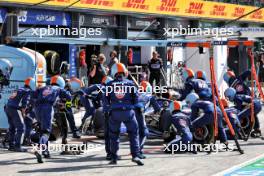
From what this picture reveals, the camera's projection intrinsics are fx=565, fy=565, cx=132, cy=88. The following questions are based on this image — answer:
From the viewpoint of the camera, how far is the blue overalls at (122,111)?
10.6 metres

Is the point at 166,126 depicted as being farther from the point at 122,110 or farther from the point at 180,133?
the point at 122,110

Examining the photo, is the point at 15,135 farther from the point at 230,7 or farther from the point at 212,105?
the point at 230,7

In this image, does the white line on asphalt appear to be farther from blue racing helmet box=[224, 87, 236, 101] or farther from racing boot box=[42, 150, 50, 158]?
racing boot box=[42, 150, 50, 158]

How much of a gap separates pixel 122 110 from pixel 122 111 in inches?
0.8

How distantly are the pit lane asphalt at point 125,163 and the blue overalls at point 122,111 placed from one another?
1.45 feet

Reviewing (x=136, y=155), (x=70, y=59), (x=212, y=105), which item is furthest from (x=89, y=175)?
(x=70, y=59)

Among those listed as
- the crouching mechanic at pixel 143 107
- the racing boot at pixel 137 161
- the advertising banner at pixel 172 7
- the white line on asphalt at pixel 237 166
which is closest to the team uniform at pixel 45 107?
the crouching mechanic at pixel 143 107

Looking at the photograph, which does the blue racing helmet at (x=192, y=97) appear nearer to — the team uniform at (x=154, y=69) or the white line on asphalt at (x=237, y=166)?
the white line on asphalt at (x=237, y=166)

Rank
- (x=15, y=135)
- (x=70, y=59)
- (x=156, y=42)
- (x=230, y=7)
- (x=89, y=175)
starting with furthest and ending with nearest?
(x=230, y=7), (x=70, y=59), (x=156, y=42), (x=15, y=135), (x=89, y=175)

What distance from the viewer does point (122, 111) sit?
1066 centimetres

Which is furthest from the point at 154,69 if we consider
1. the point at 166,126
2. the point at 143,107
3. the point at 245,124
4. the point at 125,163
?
the point at 125,163

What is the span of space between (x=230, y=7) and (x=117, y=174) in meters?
27.0

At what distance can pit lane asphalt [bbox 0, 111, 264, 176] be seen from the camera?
10055 millimetres

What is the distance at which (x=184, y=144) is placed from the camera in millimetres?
12141
